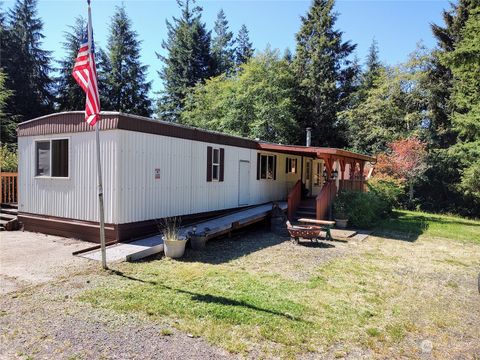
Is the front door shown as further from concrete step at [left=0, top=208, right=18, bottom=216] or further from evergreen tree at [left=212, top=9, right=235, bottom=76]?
evergreen tree at [left=212, top=9, right=235, bottom=76]

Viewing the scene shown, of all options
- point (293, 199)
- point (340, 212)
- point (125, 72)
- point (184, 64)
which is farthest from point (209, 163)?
point (125, 72)

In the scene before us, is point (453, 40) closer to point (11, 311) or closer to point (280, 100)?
point (280, 100)

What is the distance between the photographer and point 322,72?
28359mm

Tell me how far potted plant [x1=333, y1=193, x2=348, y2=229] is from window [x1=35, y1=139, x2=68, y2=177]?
9.33m

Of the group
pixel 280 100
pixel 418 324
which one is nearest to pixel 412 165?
pixel 280 100

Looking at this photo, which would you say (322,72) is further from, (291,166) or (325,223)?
(325,223)

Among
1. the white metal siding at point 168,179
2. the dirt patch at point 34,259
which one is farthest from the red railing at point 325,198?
the dirt patch at point 34,259

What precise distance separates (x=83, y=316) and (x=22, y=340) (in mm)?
750

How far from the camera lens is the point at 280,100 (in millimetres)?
26562

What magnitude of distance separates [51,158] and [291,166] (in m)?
10.9

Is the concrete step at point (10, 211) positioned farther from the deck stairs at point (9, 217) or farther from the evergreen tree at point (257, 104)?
the evergreen tree at point (257, 104)

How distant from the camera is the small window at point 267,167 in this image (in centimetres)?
1492

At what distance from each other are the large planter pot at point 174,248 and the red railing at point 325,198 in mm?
6156

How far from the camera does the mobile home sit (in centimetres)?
853
